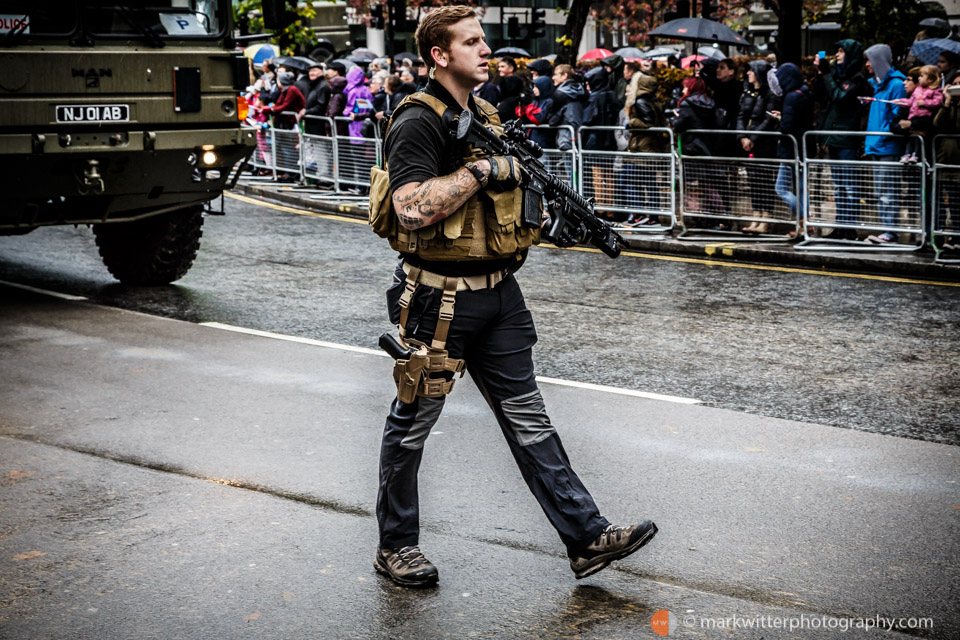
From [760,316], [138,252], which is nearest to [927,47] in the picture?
[760,316]

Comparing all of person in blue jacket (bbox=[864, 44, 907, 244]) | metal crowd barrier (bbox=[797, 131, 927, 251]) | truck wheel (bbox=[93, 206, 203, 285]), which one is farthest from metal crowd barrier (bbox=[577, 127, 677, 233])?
truck wheel (bbox=[93, 206, 203, 285])

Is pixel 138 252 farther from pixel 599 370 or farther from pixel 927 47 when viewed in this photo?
pixel 927 47

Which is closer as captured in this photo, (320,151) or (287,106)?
(320,151)

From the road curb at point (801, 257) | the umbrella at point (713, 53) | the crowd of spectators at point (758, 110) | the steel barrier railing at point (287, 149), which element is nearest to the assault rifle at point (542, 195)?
the crowd of spectators at point (758, 110)

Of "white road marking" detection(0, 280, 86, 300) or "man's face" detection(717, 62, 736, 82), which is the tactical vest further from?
"man's face" detection(717, 62, 736, 82)

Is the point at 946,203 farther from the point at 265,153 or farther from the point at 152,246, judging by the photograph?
the point at 265,153

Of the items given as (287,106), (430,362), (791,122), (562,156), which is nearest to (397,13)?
(287,106)

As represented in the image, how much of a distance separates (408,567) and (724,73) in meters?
10.3

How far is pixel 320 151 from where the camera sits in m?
18.5

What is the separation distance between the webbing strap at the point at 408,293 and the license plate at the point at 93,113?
5.71m

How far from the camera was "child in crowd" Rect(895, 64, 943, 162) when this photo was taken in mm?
11422

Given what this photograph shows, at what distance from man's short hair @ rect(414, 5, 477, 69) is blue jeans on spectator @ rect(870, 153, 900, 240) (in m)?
8.53

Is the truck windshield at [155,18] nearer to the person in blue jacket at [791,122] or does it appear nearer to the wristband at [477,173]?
the person in blue jacket at [791,122]

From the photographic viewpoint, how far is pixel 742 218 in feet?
42.5
